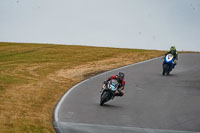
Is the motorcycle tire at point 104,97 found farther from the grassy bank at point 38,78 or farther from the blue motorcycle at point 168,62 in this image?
the blue motorcycle at point 168,62

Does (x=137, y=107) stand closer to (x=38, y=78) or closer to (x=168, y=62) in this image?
(x=168, y=62)

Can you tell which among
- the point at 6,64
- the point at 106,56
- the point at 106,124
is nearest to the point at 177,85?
the point at 106,124

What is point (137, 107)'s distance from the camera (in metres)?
16.1

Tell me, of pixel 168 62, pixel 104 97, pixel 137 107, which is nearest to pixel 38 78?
pixel 168 62

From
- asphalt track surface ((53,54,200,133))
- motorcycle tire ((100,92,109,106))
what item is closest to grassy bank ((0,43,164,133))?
asphalt track surface ((53,54,200,133))

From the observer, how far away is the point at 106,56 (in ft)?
126

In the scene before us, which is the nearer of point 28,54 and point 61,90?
point 61,90

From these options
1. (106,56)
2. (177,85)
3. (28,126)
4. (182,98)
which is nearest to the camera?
(28,126)

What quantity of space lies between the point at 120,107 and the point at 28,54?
24271 mm

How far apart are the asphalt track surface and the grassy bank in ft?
2.30

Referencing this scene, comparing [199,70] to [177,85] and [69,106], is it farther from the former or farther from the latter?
[69,106]

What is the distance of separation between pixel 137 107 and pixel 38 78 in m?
9.83

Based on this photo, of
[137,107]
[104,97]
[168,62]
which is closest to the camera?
[104,97]

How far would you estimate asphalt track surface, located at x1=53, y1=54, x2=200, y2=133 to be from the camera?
41.7 feet
